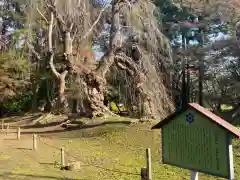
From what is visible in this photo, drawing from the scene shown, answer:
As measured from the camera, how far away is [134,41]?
15.6 metres

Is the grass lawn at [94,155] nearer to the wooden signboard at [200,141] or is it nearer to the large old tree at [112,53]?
the large old tree at [112,53]

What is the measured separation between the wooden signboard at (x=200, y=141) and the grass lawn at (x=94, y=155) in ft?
8.28

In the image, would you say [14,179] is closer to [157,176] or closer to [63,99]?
[157,176]

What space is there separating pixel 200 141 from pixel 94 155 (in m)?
5.91

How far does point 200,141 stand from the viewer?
4996 millimetres

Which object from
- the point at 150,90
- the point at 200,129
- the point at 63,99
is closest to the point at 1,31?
the point at 63,99

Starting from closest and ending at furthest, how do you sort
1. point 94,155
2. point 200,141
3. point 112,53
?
point 200,141
point 94,155
point 112,53

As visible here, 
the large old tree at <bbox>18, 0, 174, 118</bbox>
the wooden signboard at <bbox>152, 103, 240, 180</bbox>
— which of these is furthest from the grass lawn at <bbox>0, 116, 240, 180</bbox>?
the wooden signboard at <bbox>152, 103, 240, 180</bbox>

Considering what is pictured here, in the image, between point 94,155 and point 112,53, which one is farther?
point 112,53

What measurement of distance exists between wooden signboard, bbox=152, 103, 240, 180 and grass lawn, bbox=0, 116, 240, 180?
252cm

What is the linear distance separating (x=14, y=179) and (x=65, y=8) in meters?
10.1

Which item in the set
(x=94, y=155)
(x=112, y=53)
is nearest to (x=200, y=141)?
(x=94, y=155)

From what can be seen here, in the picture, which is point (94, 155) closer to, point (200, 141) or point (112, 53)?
point (200, 141)

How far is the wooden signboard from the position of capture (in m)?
4.70
